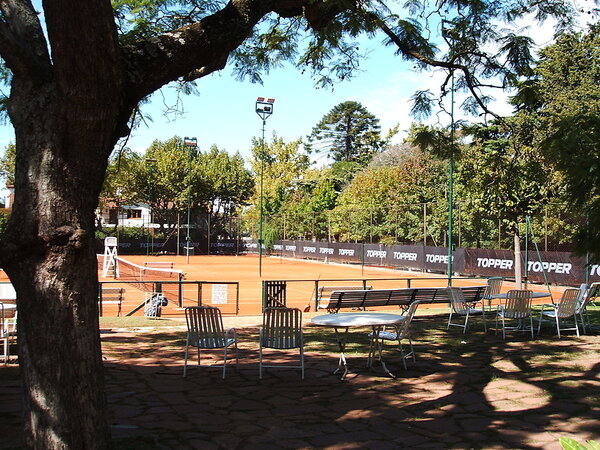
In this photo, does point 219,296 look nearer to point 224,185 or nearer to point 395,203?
point 395,203

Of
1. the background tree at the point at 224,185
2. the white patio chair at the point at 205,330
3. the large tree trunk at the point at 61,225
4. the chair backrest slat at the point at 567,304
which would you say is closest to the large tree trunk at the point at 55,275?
the large tree trunk at the point at 61,225

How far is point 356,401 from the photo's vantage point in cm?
619

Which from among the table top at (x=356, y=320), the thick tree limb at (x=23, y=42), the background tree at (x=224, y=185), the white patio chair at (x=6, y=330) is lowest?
the white patio chair at (x=6, y=330)

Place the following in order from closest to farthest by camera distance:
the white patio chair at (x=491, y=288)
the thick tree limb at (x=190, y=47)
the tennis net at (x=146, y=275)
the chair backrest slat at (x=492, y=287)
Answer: the thick tree limb at (x=190, y=47), the white patio chair at (x=491, y=288), the chair backrest slat at (x=492, y=287), the tennis net at (x=146, y=275)

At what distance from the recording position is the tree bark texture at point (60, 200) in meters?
3.78

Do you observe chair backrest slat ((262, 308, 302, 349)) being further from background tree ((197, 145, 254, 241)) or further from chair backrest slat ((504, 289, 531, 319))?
background tree ((197, 145, 254, 241))

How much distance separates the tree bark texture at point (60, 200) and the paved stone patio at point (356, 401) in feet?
3.44

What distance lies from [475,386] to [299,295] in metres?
15.0

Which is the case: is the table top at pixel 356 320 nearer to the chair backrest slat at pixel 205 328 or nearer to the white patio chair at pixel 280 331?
the white patio chair at pixel 280 331

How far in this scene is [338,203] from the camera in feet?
189

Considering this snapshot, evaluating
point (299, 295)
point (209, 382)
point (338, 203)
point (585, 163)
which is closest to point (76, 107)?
point (209, 382)

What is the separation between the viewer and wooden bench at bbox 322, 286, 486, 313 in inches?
452

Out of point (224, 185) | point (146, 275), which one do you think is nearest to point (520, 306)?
point (146, 275)

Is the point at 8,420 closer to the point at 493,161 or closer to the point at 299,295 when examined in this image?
the point at 493,161
